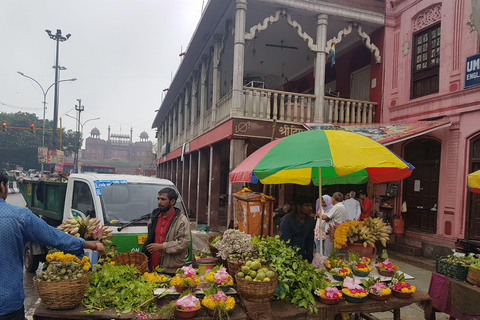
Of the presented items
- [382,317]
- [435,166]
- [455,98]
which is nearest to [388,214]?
[435,166]

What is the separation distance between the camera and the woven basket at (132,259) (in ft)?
12.2

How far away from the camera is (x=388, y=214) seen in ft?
34.3

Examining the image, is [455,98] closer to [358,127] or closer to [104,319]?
[358,127]

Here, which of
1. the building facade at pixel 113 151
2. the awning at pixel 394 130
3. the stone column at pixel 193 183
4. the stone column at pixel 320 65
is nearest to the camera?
the awning at pixel 394 130

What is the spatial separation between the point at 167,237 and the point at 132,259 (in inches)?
21.0

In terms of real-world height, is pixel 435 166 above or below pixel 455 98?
below

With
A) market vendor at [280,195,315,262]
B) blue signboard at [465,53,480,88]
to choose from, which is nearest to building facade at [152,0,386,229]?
blue signboard at [465,53,480,88]

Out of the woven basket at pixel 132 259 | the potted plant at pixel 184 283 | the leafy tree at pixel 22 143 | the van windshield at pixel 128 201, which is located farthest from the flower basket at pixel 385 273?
the leafy tree at pixel 22 143

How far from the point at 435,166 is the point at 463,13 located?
4.37m

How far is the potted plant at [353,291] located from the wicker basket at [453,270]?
1.88 metres

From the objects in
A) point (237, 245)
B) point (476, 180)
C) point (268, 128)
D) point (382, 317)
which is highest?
point (268, 128)

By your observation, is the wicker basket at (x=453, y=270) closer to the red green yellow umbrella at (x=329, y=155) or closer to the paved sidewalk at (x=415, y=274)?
the paved sidewalk at (x=415, y=274)

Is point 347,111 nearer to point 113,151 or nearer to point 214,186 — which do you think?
point 214,186

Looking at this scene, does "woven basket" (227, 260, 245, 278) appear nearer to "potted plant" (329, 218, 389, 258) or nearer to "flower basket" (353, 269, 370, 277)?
"flower basket" (353, 269, 370, 277)
